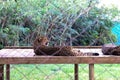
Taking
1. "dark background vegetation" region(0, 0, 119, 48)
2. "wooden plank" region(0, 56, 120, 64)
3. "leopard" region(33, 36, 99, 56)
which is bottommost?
"wooden plank" region(0, 56, 120, 64)

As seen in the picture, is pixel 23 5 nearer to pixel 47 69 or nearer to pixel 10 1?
pixel 10 1

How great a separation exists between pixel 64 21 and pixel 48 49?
0.12m

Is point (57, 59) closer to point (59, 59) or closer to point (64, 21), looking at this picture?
point (59, 59)

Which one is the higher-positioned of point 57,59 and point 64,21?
point 64,21

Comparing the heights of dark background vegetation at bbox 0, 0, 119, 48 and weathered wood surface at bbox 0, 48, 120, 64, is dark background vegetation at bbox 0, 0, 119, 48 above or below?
above

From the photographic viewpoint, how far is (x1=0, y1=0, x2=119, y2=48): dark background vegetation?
100 cm

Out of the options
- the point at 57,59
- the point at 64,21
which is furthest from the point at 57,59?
the point at 64,21

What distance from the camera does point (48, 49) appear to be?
1089 millimetres

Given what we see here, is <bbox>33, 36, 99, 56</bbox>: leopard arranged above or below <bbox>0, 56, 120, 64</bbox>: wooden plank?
above

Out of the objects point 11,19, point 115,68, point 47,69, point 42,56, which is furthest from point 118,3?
point 115,68

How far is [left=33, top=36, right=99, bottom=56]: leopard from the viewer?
1060 mm

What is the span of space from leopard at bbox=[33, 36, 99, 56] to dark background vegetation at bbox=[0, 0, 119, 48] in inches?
0.9

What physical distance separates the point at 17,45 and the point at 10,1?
0.19m

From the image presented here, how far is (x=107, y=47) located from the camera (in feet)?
3.81
